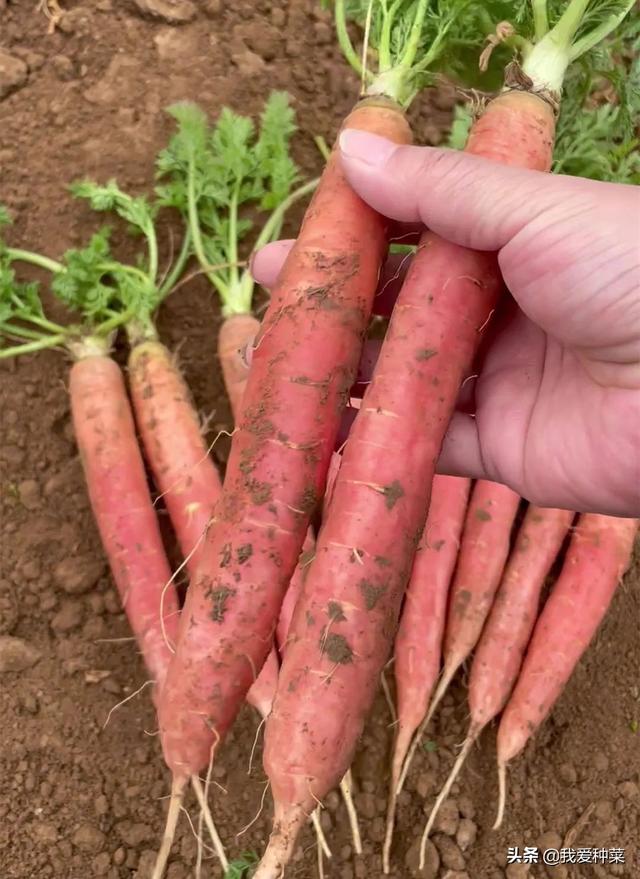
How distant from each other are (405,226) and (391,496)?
0.89m

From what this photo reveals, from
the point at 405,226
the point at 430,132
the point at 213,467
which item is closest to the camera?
the point at 405,226

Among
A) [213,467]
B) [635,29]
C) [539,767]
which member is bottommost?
[539,767]

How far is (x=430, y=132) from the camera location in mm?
3482

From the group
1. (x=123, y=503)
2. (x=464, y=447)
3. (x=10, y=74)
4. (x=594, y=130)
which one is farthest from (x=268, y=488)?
(x=10, y=74)

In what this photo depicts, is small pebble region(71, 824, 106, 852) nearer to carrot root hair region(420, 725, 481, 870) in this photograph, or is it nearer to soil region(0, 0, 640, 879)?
soil region(0, 0, 640, 879)

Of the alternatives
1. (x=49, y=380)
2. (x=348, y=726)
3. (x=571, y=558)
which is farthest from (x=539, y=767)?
(x=49, y=380)

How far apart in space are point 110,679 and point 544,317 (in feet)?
6.06

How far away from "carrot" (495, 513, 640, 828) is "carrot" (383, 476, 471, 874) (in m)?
0.30

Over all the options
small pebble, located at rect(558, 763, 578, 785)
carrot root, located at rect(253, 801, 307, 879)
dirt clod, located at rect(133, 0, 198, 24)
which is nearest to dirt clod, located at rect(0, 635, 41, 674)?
carrot root, located at rect(253, 801, 307, 879)

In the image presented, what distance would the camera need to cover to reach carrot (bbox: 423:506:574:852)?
102 inches

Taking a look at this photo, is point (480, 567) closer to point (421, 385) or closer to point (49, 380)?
point (421, 385)

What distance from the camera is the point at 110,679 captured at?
2625mm

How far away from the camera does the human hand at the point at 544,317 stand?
1.75 metres

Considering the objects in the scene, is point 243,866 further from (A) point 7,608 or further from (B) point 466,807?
(A) point 7,608
